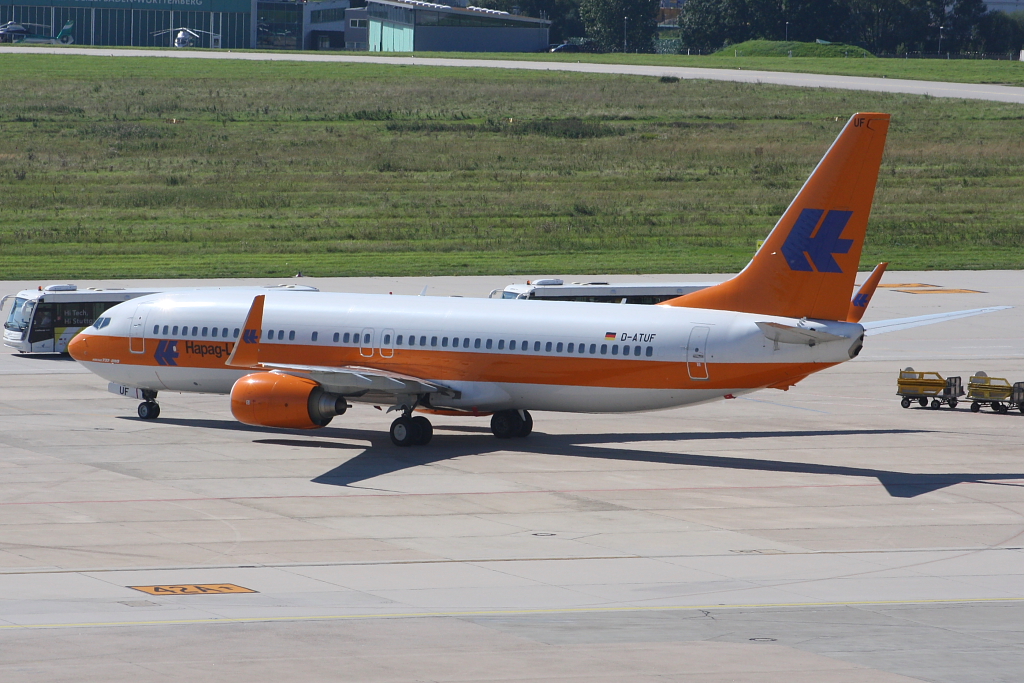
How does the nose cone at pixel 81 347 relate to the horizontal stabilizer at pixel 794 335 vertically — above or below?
below

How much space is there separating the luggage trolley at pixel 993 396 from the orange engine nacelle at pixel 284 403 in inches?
872

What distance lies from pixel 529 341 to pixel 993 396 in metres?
17.6

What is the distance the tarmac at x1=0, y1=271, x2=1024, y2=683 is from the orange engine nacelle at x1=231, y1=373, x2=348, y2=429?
1.16 meters

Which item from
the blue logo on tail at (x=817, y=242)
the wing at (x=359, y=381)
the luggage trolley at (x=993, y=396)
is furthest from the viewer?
the luggage trolley at (x=993, y=396)

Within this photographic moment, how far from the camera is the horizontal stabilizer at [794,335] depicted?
35.5m

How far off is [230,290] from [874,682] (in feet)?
97.7

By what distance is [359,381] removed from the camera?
38.5m

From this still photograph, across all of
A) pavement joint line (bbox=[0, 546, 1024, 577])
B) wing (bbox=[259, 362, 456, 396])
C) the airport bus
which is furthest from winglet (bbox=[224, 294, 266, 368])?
the airport bus

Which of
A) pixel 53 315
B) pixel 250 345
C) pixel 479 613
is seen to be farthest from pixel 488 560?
pixel 53 315

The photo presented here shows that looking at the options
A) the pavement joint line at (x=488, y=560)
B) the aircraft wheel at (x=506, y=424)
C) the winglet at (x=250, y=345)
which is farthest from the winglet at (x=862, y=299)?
the winglet at (x=250, y=345)

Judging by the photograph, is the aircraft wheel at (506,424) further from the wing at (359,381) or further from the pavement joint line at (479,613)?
the pavement joint line at (479,613)

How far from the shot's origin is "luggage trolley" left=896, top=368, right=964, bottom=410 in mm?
47750

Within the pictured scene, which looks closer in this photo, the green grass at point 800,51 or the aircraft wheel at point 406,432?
the aircraft wheel at point 406,432

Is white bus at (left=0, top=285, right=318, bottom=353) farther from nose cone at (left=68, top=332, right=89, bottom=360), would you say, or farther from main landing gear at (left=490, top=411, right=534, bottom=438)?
main landing gear at (left=490, top=411, right=534, bottom=438)
